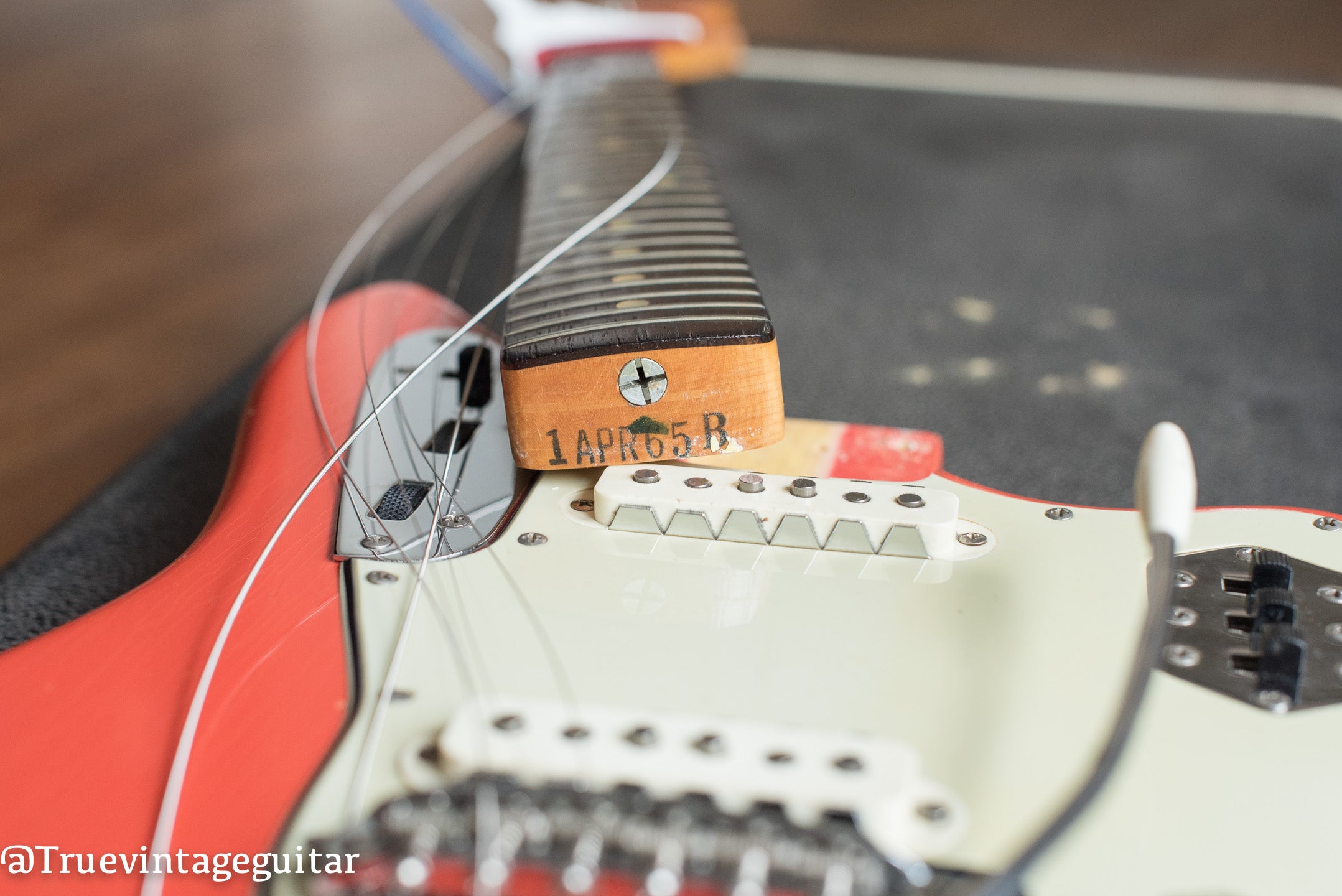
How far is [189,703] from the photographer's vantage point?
1.88ft

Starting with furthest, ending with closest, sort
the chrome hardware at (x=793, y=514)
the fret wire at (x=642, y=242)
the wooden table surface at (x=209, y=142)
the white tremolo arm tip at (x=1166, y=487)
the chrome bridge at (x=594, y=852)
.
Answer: the wooden table surface at (x=209, y=142), the fret wire at (x=642, y=242), the chrome hardware at (x=793, y=514), the white tremolo arm tip at (x=1166, y=487), the chrome bridge at (x=594, y=852)

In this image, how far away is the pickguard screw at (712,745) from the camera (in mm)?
501

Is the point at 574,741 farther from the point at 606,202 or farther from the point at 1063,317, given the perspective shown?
the point at 1063,317

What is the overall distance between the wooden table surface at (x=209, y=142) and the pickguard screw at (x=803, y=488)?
77cm

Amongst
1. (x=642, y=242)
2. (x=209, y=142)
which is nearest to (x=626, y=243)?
(x=642, y=242)

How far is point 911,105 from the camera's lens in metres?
2.14

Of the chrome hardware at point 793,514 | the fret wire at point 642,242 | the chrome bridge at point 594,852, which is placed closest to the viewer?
the chrome bridge at point 594,852

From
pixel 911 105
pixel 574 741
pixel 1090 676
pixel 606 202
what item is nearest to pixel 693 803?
pixel 574 741

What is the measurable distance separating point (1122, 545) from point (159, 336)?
48.6 inches

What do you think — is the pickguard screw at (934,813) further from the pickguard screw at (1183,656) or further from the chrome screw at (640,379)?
the chrome screw at (640,379)

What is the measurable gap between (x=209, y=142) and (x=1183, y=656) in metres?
1.91

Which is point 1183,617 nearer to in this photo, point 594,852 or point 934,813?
point 934,813

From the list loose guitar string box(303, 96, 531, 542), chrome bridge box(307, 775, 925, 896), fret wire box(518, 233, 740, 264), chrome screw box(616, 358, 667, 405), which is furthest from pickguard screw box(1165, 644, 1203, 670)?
loose guitar string box(303, 96, 531, 542)

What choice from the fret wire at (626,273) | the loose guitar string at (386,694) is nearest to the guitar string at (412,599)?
the loose guitar string at (386,694)
